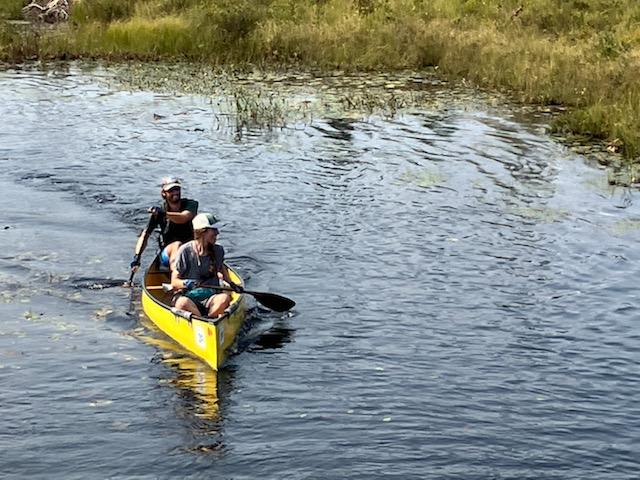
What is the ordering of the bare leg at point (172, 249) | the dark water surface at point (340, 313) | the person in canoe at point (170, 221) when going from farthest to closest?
the person in canoe at point (170, 221)
the bare leg at point (172, 249)
the dark water surface at point (340, 313)

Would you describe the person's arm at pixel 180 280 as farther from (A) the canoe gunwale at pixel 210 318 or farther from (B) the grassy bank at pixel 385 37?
(B) the grassy bank at pixel 385 37

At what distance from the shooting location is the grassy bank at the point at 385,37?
29141 millimetres

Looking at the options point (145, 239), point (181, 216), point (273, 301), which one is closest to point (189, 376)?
point (273, 301)

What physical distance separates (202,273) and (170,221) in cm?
187

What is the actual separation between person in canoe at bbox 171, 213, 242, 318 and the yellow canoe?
0.74 feet

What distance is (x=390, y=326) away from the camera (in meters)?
12.9

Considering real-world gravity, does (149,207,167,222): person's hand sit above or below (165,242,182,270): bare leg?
above

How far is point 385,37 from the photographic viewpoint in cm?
3406

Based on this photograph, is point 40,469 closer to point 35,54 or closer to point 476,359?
point 476,359

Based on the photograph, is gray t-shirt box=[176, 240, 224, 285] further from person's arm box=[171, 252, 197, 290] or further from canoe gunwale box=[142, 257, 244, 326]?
canoe gunwale box=[142, 257, 244, 326]

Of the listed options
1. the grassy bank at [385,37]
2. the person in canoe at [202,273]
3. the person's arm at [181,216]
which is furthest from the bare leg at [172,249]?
the grassy bank at [385,37]

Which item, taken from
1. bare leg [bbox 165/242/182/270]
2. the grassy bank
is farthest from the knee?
the grassy bank

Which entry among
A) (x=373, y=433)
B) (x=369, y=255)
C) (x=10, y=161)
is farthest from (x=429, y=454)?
(x=10, y=161)

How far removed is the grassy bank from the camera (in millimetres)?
29141
